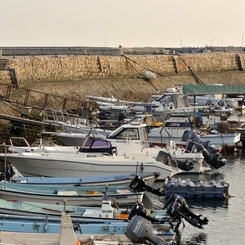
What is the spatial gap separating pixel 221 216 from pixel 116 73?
43.1 m

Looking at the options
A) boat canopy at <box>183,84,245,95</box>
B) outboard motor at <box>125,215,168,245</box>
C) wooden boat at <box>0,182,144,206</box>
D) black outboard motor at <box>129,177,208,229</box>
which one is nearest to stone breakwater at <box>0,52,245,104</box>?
boat canopy at <box>183,84,245,95</box>

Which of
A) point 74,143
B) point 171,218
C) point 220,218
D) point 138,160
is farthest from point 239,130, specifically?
point 171,218

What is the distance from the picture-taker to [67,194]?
78.6 ft

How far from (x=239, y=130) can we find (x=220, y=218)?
17.1 meters

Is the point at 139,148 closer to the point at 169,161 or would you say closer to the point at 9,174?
the point at 169,161

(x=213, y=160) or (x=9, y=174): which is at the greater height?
(x=9, y=174)

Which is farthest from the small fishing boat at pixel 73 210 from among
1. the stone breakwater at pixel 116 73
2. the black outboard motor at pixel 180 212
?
the stone breakwater at pixel 116 73

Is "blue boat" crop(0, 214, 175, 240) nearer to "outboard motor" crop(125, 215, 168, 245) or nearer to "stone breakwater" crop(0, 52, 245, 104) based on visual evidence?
"outboard motor" crop(125, 215, 168, 245)

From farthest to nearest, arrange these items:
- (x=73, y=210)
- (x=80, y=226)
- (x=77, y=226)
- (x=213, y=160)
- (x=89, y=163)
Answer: (x=213, y=160), (x=89, y=163), (x=73, y=210), (x=80, y=226), (x=77, y=226)

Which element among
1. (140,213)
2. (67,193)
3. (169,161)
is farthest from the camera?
(169,161)

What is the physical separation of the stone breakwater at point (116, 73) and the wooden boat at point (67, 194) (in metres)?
28.3

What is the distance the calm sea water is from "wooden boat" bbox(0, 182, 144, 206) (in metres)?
2.18

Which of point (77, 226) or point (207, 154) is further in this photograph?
point (207, 154)

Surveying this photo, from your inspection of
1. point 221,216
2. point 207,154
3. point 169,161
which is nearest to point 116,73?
point 207,154
